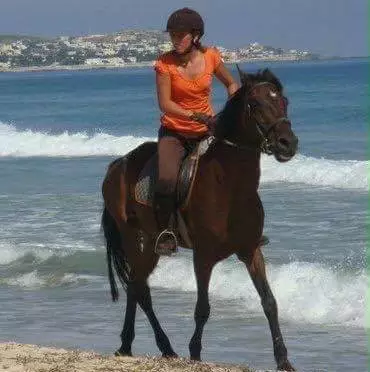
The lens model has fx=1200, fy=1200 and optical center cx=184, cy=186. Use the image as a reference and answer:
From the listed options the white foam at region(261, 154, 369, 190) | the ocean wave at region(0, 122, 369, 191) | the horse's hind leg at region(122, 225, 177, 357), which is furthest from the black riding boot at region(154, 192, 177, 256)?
the white foam at region(261, 154, 369, 190)

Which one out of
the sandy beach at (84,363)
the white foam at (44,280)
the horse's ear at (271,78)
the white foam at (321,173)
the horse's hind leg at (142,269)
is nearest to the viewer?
→ the horse's ear at (271,78)

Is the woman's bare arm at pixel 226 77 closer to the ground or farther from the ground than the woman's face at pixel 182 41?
closer to the ground

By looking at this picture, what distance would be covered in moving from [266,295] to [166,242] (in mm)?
862

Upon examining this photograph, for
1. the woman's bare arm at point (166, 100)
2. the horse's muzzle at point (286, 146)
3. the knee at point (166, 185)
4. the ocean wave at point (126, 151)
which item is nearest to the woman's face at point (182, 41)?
the woman's bare arm at point (166, 100)

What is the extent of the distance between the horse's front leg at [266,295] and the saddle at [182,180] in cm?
52

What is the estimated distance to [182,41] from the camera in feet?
26.7

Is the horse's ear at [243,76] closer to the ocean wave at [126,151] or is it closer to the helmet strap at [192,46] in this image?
the helmet strap at [192,46]

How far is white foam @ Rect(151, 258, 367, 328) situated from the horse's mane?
3.81 m

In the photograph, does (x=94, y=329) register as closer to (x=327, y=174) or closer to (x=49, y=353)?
(x=49, y=353)

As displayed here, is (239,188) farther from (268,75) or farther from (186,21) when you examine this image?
(186,21)

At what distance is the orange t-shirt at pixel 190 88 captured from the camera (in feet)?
26.8

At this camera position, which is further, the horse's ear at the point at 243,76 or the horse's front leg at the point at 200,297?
the horse's front leg at the point at 200,297

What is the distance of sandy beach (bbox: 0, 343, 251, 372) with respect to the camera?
7.84 m

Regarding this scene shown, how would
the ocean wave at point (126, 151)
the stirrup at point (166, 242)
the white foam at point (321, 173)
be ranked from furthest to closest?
1. the ocean wave at point (126, 151)
2. the white foam at point (321, 173)
3. the stirrup at point (166, 242)
